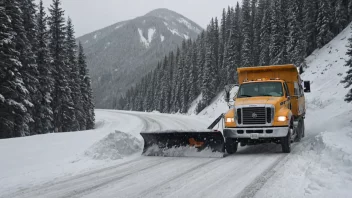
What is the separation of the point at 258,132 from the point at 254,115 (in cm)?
53

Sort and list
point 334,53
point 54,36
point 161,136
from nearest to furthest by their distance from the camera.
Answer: point 161,136
point 54,36
point 334,53

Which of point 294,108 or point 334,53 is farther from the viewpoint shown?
point 334,53

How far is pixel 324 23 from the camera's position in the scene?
144 feet

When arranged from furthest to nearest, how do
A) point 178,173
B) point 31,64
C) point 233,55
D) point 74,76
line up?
point 233,55 → point 74,76 → point 31,64 → point 178,173

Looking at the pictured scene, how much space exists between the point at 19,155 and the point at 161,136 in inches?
182

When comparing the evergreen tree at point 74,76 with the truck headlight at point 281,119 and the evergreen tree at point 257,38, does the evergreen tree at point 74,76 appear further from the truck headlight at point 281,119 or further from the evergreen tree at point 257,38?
the evergreen tree at point 257,38

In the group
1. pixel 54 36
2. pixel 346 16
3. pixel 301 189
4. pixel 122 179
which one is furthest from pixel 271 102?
pixel 346 16

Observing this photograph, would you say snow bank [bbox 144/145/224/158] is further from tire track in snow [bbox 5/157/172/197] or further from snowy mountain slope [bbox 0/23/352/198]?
tire track in snow [bbox 5/157/172/197]

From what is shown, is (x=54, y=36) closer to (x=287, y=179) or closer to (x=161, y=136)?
(x=161, y=136)

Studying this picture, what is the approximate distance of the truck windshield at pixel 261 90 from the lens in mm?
11078

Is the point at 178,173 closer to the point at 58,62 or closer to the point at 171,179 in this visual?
the point at 171,179

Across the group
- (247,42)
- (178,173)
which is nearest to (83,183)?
(178,173)

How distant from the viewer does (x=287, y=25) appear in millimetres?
48438

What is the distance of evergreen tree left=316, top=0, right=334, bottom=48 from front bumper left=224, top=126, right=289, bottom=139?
3868 centimetres
